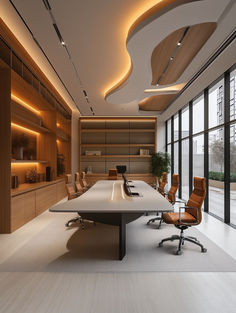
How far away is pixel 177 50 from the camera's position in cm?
423

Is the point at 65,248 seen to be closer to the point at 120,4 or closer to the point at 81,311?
the point at 81,311

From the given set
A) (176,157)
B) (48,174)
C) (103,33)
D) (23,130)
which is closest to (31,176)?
(48,174)

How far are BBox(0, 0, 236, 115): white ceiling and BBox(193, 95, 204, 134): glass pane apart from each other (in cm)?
140

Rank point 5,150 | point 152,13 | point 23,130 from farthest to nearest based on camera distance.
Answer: point 23,130 → point 5,150 → point 152,13

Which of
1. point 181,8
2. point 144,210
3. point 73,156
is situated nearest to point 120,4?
point 181,8

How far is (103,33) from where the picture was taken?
3723 mm

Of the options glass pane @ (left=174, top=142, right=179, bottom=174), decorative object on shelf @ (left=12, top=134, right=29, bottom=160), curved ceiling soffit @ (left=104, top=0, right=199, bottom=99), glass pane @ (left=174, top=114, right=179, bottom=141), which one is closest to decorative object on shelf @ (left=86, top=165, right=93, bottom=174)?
glass pane @ (left=174, top=142, right=179, bottom=174)

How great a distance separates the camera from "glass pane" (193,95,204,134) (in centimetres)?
641

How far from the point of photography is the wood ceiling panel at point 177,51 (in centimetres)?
355

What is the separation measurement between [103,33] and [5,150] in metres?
2.86

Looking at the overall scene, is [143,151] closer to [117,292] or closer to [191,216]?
[191,216]

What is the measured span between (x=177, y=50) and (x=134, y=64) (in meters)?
0.88

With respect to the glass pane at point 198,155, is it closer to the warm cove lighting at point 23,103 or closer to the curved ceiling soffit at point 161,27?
the curved ceiling soffit at point 161,27

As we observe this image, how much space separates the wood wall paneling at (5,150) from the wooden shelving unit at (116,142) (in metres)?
6.31
